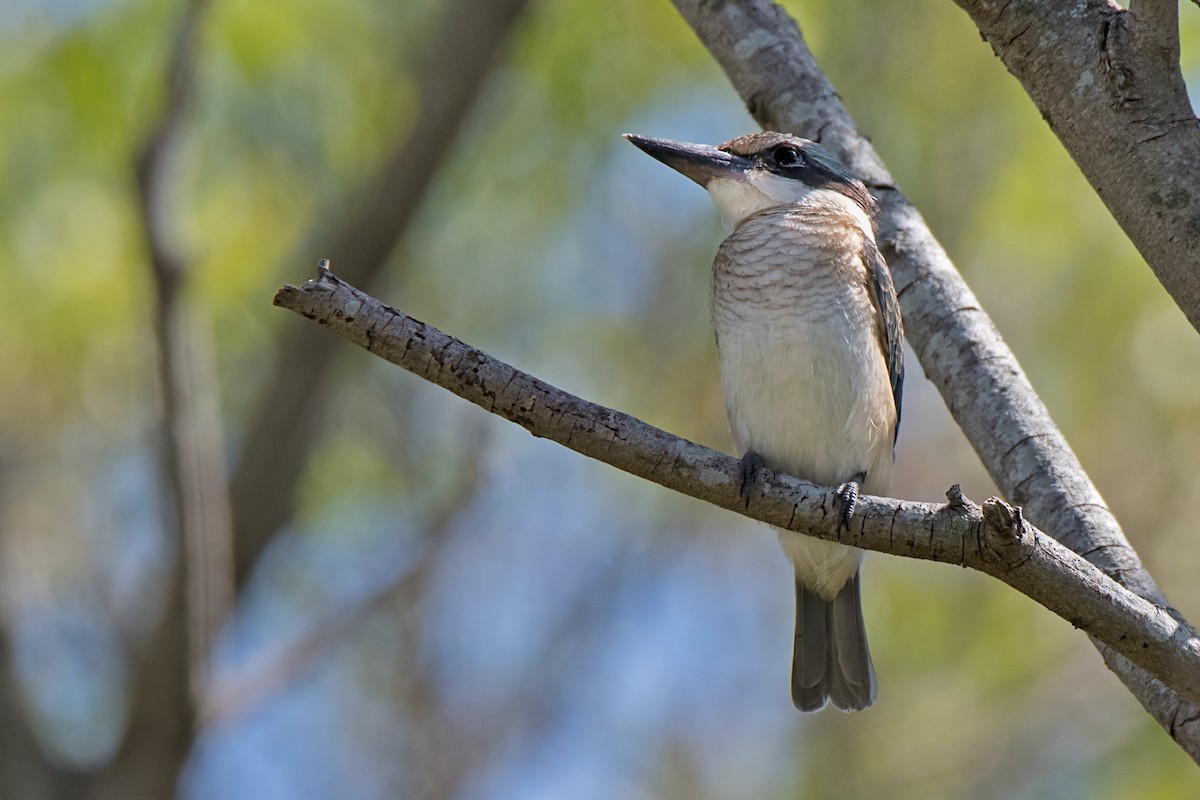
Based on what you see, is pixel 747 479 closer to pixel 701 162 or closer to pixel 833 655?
pixel 833 655

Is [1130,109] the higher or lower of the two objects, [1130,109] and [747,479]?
the higher

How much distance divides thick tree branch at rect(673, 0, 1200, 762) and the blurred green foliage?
2130mm

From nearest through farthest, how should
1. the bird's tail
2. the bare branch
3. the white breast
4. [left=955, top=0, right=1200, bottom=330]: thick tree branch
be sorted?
[left=955, top=0, right=1200, bottom=330]: thick tree branch
the white breast
the bird's tail
the bare branch

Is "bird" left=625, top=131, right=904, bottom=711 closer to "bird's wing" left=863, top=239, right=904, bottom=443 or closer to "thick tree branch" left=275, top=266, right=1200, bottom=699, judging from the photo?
"bird's wing" left=863, top=239, right=904, bottom=443

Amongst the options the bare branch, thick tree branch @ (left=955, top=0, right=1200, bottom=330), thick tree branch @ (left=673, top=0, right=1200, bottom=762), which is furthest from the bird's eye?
thick tree branch @ (left=955, top=0, right=1200, bottom=330)

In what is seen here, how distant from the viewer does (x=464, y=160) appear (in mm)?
7391

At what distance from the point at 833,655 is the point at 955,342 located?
151 centimetres

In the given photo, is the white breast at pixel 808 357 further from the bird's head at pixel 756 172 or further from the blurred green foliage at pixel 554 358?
the blurred green foliage at pixel 554 358

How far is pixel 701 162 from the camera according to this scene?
4711mm

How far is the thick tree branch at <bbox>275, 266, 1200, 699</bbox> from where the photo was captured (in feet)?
8.13

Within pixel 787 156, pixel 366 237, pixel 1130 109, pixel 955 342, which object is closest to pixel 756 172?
pixel 787 156

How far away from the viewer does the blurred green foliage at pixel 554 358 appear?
6.66 metres

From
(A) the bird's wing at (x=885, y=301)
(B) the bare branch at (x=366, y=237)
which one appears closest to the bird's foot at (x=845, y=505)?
(A) the bird's wing at (x=885, y=301)

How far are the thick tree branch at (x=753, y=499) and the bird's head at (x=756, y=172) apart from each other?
199 centimetres
